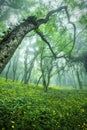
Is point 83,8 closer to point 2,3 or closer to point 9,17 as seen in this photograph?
point 2,3

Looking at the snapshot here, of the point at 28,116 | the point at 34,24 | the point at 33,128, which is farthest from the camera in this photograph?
the point at 28,116

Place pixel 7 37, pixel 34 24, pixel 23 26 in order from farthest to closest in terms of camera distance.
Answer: pixel 34 24, pixel 23 26, pixel 7 37

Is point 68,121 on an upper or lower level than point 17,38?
lower

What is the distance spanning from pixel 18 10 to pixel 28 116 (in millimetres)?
26204

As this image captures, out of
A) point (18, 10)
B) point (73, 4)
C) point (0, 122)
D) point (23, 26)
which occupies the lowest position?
point (0, 122)

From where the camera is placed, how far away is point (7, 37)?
3.76 metres

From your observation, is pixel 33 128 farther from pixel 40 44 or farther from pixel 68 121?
pixel 40 44

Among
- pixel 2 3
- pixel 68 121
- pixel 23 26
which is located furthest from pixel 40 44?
pixel 23 26

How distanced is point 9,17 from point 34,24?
99.8 feet

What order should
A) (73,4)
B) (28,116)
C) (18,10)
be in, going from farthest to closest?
(18,10), (73,4), (28,116)

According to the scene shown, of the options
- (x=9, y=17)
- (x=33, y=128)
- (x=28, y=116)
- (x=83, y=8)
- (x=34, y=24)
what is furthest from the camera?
(x=9, y=17)

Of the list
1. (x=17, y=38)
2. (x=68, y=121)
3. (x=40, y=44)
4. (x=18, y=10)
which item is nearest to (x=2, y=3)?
(x=18, y=10)

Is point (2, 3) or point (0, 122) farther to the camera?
point (2, 3)

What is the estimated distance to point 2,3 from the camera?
28.5m
